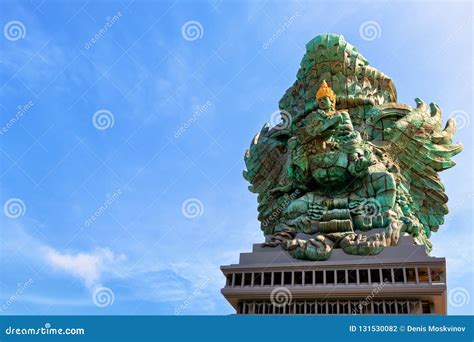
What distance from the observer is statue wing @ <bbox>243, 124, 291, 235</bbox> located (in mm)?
28938

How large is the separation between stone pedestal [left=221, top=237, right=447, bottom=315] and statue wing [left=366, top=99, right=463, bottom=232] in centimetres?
608

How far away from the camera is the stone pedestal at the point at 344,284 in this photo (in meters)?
20.6

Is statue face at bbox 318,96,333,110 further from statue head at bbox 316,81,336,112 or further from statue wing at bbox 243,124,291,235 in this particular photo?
statue wing at bbox 243,124,291,235

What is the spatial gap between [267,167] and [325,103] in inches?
282

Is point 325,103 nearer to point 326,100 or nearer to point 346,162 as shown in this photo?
point 326,100

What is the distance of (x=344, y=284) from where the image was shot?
21.4m

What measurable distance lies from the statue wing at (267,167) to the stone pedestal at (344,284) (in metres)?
5.76

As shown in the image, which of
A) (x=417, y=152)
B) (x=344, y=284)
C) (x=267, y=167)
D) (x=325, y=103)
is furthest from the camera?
(x=267, y=167)

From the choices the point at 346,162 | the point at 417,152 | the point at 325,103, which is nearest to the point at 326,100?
the point at 325,103

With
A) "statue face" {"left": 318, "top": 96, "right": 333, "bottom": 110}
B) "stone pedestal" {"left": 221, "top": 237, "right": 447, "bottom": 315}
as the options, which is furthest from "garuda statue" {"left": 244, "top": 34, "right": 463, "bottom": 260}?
"stone pedestal" {"left": 221, "top": 237, "right": 447, "bottom": 315}

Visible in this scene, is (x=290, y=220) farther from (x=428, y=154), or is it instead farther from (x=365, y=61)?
(x=365, y=61)

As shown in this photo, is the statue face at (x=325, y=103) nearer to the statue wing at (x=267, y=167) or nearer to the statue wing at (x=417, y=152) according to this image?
the statue wing at (x=417, y=152)

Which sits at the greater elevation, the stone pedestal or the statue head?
the statue head

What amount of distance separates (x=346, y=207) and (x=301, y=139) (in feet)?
14.5
